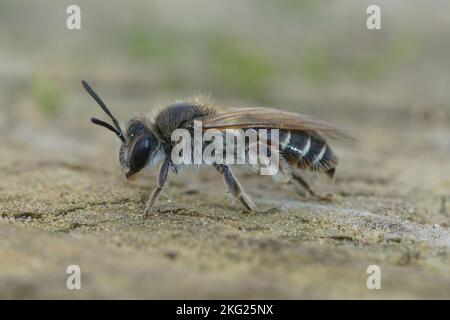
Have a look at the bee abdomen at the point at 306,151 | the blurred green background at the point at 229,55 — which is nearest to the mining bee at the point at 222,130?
the bee abdomen at the point at 306,151

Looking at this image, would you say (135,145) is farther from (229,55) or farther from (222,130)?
(229,55)

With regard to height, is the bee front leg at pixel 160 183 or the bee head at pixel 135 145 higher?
the bee head at pixel 135 145

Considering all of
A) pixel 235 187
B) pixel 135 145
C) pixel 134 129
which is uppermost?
pixel 134 129

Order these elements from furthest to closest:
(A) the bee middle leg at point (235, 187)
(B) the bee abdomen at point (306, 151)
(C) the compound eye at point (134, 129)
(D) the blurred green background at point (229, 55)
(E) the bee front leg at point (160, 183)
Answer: (D) the blurred green background at point (229, 55)
(B) the bee abdomen at point (306, 151)
(C) the compound eye at point (134, 129)
(A) the bee middle leg at point (235, 187)
(E) the bee front leg at point (160, 183)

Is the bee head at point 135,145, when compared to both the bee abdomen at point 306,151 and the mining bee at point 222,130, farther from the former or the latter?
the bee abdomen at point 306,151

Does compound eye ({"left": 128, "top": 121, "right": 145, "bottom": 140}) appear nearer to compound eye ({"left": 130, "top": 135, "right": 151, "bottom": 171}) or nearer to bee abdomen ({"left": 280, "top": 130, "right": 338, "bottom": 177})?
compound eye ({"left": 130, "top": 135, "right": 151, "bottom": 171})

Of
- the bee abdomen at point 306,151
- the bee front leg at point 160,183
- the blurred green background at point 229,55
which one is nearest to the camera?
the bee front leg at point 160,183

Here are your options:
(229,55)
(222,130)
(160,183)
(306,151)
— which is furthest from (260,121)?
(229,55)
